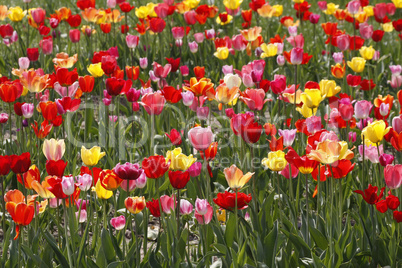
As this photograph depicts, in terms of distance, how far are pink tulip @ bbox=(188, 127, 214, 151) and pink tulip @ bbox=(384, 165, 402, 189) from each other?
0.70m

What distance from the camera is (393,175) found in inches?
85.6

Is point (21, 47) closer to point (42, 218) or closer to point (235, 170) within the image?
point (42, 218)

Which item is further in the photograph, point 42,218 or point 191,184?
point 191,184

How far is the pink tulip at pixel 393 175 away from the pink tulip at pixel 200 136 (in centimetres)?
70

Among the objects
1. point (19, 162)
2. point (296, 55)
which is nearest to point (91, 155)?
point (19, 162)

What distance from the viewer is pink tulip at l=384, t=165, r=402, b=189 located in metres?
2.15

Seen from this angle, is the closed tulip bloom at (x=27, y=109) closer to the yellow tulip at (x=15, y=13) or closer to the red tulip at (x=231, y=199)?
the red tulip at (x=231, y=199)

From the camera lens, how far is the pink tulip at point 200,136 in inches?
86.1

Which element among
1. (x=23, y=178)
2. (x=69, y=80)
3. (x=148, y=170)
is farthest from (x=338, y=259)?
(x=69, y=80)

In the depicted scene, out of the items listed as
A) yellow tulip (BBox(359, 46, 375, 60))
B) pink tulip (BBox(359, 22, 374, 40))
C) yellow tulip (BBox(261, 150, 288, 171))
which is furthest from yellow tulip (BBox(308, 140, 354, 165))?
pink tulip (BBox(359, 22, 374, 40))

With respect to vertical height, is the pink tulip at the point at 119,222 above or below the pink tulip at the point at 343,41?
below

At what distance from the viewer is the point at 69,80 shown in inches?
125

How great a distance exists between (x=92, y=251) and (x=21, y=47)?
10.3 feet

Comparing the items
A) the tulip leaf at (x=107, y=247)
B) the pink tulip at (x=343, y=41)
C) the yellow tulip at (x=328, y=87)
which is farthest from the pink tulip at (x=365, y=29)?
the tulip leaf at (x=107, y=247)
